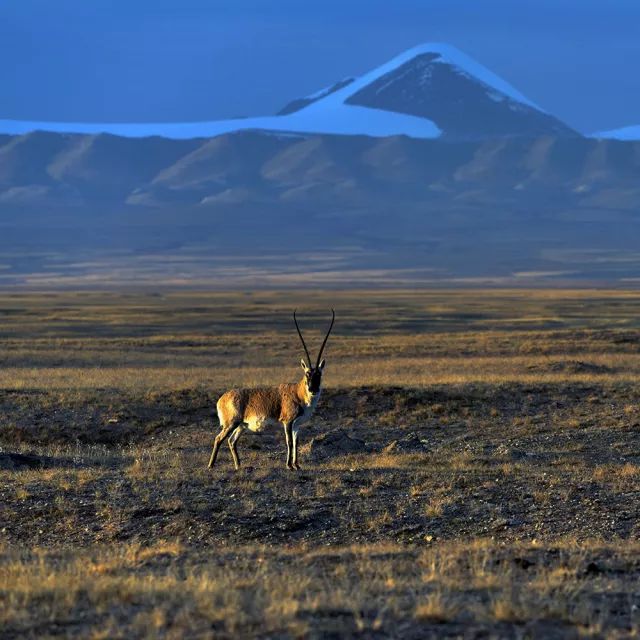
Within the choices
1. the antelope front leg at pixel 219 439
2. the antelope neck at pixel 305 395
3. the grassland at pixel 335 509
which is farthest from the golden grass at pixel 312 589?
the antelope front leg at pixel 219 439

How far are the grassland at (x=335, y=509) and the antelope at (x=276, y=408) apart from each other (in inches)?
21.0

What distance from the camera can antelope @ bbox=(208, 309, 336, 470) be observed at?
49.6 feet

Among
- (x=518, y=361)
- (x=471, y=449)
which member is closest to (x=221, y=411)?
(x=471, y=449)

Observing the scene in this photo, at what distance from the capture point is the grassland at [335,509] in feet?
26.4

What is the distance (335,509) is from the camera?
1288 cm

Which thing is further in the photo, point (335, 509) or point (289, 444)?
point (289, 444)

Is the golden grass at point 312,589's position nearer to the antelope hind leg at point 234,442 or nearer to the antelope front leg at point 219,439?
the antelope hind leg at point 234,442

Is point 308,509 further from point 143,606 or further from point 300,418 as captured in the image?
point 143,606

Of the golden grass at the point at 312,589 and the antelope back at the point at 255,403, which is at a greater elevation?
the antelope back at the point at 255,403

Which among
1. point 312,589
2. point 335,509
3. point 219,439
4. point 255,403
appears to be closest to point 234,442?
point 219,439

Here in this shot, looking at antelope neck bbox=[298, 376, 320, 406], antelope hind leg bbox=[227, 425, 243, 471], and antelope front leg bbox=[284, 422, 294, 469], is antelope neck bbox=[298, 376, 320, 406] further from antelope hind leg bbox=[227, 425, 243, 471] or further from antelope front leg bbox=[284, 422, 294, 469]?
antelope hind leg bbox=[227, 425, 243, 471]

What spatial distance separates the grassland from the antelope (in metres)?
0.53

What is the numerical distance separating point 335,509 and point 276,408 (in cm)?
278

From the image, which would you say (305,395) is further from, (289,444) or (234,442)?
(234,442)
